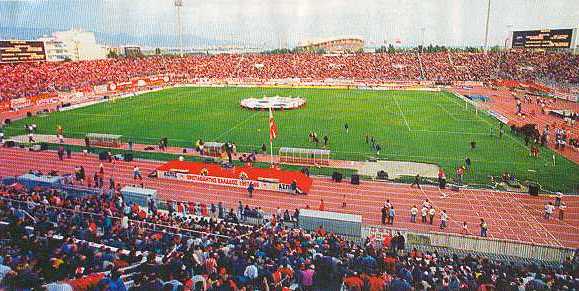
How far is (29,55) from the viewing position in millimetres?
58781

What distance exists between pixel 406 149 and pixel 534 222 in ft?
36.6

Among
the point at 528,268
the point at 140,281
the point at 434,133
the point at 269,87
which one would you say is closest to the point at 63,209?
the point at 140,281

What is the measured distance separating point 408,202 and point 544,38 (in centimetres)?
5927

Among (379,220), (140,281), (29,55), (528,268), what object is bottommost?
(379,220)

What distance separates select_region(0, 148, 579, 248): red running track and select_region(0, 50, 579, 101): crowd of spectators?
3826 cm

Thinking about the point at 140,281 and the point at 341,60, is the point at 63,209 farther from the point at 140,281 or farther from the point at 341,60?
the point at 341,60

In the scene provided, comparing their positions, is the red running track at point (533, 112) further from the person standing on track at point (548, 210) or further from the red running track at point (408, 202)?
the person standing on track at point (548, 210)

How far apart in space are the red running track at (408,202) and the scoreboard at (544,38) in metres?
53.7

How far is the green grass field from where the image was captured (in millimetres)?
24578

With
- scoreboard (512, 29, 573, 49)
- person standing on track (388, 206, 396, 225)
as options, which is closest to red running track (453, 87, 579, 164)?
person standing on track (388, 206, 396, 225)

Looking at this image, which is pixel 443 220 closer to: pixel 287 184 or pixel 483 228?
pixel 483 228

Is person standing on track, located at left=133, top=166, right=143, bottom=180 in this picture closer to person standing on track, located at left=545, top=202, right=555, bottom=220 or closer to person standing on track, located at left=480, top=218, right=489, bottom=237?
person standing on track, located at left=480, top=218, right=489, bottom=237

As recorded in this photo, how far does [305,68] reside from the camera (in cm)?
7712

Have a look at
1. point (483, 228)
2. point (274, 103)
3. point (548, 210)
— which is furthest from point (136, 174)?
point (274, 103)
